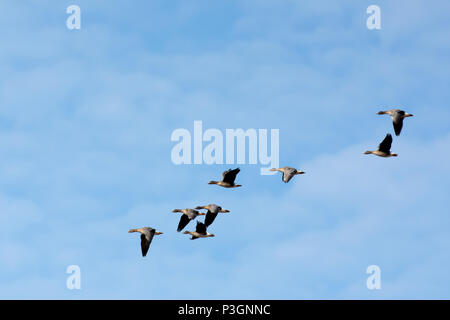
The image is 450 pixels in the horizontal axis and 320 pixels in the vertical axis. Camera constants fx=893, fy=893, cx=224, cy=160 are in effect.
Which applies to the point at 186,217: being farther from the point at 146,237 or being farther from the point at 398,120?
the point at 398,120

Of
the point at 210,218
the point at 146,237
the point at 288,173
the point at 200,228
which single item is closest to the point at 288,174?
the point at 288,173

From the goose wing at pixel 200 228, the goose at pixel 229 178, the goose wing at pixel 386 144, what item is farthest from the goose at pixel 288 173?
the goose wing at pixel 200 228

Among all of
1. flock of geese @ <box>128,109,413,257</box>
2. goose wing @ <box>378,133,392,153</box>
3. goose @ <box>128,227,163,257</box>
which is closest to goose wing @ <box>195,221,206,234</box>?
flock of geese @ <box>128,109,413,257</box>

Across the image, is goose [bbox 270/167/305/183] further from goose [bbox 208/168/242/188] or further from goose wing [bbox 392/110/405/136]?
goose wing [bbox 392/110/405/136]

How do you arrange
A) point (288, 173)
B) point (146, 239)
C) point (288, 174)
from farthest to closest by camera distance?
point (288, 173), point (288, 174), point (146, 239)

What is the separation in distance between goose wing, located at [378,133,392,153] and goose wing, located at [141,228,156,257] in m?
19.5

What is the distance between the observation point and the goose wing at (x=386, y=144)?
6800cm

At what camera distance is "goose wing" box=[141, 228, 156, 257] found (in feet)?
200

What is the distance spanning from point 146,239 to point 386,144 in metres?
20.5

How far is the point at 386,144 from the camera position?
2714 inches

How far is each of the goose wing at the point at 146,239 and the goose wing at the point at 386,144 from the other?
1948 centimetres

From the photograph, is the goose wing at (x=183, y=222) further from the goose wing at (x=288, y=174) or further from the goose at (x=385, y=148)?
the goose at (x=385, y=148)
